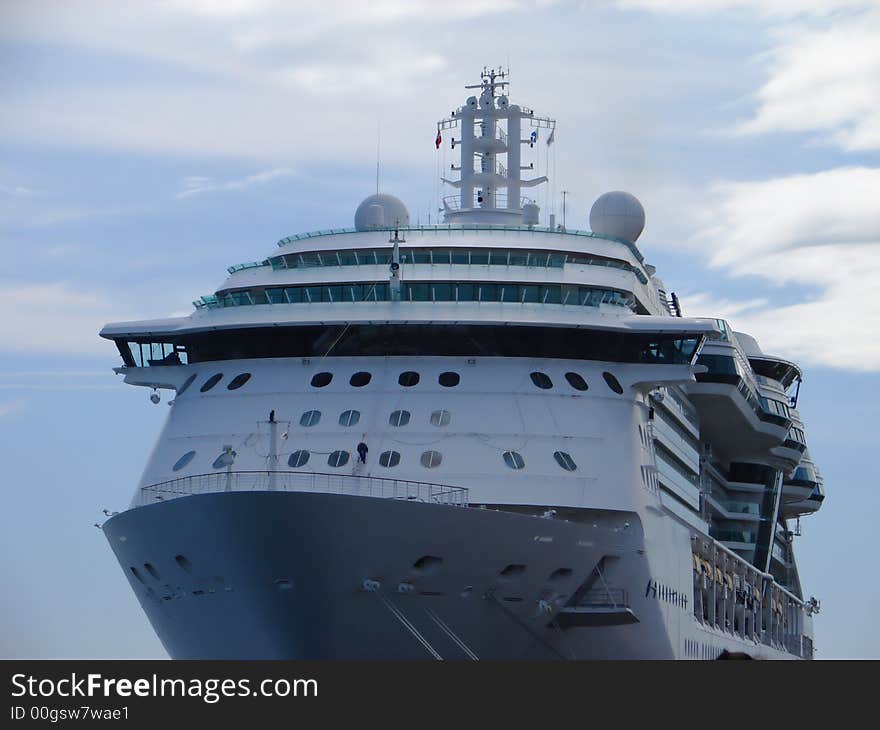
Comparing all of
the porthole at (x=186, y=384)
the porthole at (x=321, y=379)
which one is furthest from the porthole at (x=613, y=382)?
the porthole at (x=186, y=384)

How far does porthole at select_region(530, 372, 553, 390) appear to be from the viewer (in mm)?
41312

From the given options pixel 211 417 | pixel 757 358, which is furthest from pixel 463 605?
pixel 757 358

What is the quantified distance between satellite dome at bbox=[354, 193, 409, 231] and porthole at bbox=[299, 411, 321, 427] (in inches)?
417

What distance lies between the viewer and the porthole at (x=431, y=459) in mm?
38906

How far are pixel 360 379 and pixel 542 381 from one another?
411cm

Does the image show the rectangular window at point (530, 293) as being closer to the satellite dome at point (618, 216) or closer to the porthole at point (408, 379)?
the porthole at point (408, 379)

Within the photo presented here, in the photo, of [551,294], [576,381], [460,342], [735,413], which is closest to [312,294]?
[460,342]

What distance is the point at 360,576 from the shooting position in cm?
3506

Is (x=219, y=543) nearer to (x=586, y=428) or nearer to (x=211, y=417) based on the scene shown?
(x=211, y=417)

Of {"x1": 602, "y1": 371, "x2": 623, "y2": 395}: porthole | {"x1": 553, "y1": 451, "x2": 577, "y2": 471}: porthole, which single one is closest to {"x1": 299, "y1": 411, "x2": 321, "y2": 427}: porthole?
{"x1": 553, "y1": 451, "x2": 577, "y2": 471}: porthole

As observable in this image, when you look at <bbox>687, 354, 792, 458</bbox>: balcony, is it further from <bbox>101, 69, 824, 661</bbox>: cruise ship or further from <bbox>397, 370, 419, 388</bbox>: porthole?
<bbox>397, 370, 419, 388</bbox>: porthole

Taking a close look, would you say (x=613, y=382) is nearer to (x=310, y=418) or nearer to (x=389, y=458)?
(x=389, y=458)

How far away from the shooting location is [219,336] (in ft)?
143

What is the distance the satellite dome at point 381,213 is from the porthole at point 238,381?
888cm
